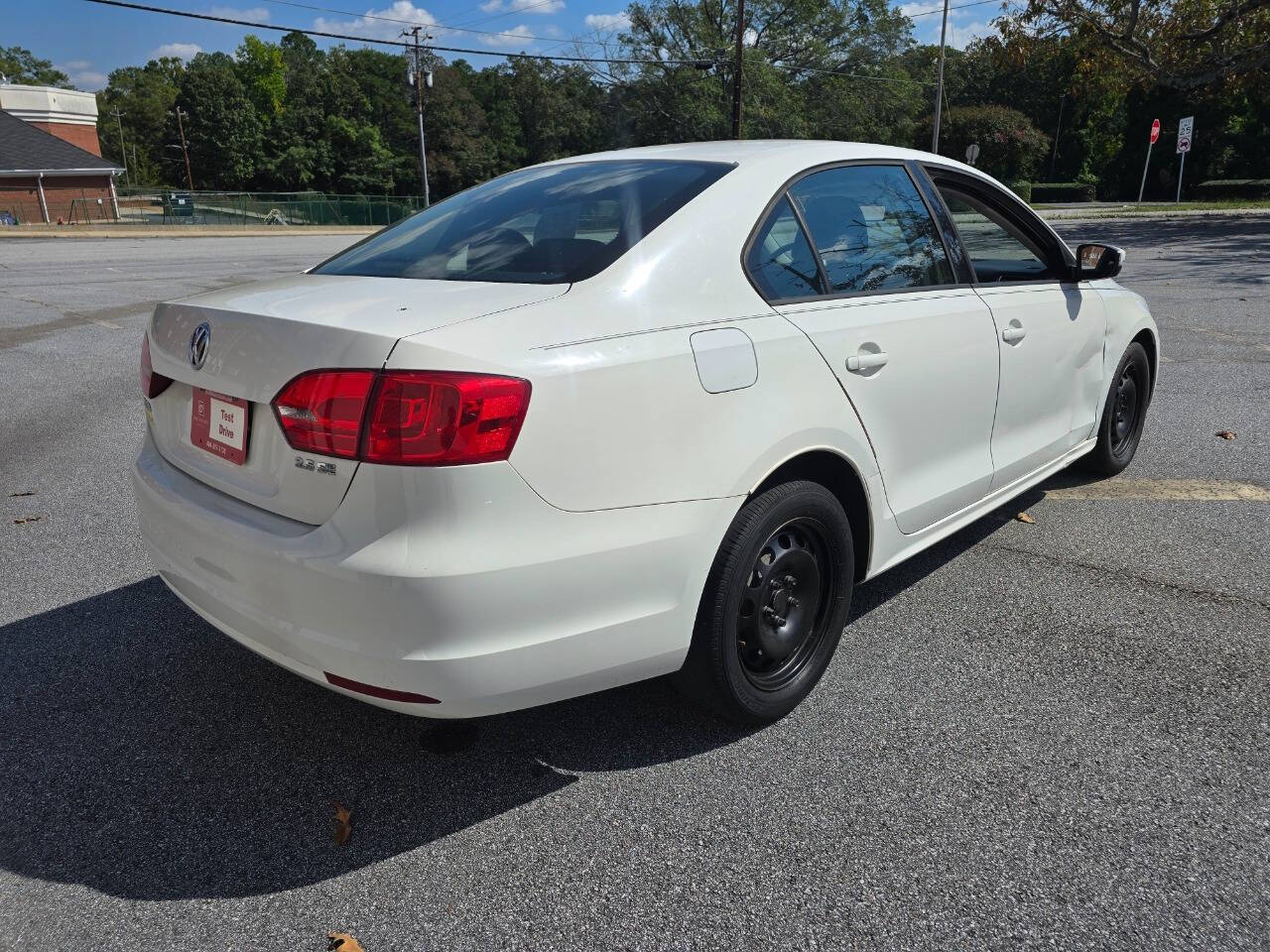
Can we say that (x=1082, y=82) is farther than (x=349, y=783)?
Yes

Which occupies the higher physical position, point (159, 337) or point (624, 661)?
point (159, 337)

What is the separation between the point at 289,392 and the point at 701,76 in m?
58.9

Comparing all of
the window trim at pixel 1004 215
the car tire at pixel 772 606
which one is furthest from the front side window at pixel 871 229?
the car tire at pixel 772 606

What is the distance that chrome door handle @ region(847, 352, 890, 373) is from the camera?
2.87 meters

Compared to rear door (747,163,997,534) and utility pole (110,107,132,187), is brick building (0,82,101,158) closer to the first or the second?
utility pole (110,107,132,187)

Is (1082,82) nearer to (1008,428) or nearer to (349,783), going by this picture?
(1008,428)

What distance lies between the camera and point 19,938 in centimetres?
211

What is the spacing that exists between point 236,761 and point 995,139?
205 ft

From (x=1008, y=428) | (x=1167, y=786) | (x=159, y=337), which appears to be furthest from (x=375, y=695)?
(x=1008, y=428)

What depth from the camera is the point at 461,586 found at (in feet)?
6.89

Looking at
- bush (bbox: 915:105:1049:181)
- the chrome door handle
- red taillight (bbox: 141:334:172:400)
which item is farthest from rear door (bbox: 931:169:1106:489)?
bush (bbox: 915:105:1049:181)

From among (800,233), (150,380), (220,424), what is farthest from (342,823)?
(800,233)

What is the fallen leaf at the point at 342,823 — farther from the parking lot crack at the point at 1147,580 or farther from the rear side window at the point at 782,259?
the parking lot crack at the point at 1147,580

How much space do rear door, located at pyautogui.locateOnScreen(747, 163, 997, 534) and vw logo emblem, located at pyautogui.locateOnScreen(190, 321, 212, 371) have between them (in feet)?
4.78
